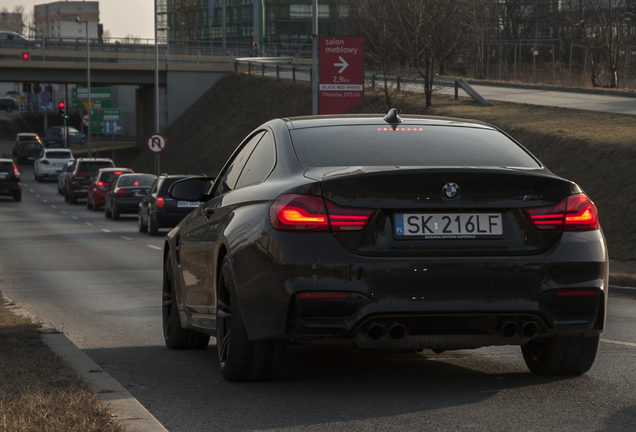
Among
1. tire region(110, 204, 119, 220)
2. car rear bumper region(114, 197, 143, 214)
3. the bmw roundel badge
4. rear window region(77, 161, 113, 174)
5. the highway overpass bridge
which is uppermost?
the highway overpass bridge

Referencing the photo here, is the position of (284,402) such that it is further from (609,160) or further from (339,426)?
(609,160)

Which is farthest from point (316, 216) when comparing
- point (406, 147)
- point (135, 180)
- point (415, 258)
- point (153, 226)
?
point (135, 180)

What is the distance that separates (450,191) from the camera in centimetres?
567

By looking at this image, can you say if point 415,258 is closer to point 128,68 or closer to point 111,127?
point 111,127

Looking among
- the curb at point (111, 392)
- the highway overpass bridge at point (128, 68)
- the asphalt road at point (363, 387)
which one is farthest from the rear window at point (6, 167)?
the curb at point (111, 392)

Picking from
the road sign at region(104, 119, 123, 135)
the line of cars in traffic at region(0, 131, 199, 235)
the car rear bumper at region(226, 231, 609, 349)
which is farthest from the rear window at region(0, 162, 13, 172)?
the car rear bumper at region(226, 231, 609, 349)

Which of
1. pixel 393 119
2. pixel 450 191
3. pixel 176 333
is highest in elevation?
pixel 393 119

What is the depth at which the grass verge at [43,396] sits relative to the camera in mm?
4904

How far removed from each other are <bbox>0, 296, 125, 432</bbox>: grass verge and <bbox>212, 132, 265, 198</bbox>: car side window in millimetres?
1527

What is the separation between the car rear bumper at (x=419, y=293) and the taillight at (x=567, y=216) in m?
0.06

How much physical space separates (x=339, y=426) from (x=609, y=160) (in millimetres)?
19412

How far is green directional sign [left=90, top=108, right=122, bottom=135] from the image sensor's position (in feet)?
203

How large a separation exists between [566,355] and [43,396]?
2963 millimetres

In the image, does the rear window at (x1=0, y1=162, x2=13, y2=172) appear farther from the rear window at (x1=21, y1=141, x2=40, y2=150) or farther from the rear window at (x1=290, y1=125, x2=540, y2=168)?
the rear window at (x1=290, y1=125, x2=540, y2=168)
